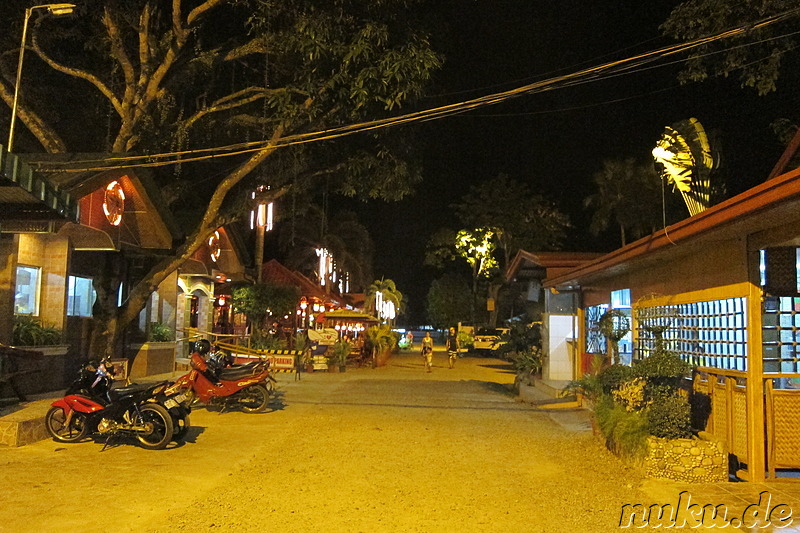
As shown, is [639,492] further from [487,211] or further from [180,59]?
[487,211]

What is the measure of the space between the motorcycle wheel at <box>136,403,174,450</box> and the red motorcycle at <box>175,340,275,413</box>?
285 centimetres

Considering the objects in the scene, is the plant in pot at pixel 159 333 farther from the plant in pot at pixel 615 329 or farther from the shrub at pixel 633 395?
the shrub at pixel 633 395

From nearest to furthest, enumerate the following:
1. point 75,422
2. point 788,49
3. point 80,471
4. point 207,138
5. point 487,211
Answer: point 80,471 → point 75,422 → point 788,49 → point 207,138 → point 487,211

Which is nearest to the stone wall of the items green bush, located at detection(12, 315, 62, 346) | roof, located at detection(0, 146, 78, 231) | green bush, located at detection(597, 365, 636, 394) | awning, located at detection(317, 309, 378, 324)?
green bush, located at detection(597, 365, 636, 394)

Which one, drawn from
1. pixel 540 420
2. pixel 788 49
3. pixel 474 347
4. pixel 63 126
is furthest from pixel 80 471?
pixel 474 347

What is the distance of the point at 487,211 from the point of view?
50.3 metres

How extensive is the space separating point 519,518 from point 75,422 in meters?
6.79

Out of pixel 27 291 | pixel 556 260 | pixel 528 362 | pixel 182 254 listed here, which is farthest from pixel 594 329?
pixel 27 291

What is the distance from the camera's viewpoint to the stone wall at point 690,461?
26.0 ft

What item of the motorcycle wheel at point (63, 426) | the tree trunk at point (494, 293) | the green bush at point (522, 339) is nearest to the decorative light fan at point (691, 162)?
the motorcycle wheel at point (63, 426)

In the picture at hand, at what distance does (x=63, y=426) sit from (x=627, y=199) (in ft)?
111

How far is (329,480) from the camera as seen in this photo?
8.02 m

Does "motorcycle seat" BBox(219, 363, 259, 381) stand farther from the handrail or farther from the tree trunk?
the tree trunk

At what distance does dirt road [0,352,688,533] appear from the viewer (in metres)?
6.38
